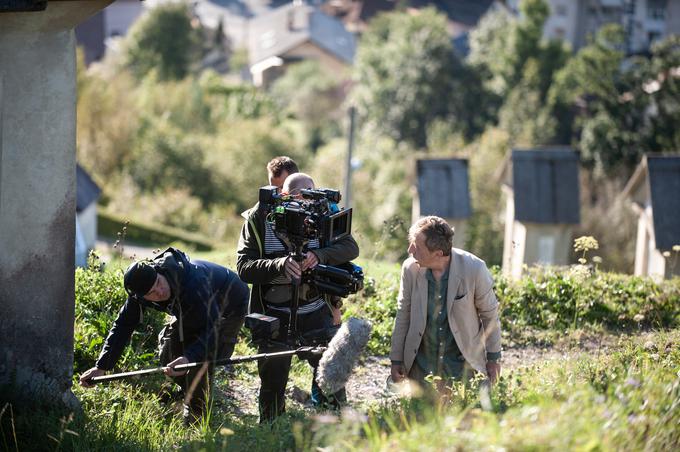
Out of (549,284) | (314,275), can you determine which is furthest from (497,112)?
(314,275)

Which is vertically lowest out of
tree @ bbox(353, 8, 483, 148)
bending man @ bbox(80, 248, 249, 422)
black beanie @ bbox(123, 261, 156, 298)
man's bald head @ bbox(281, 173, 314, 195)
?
bending man @ bbox(80, 248, 249, 422)

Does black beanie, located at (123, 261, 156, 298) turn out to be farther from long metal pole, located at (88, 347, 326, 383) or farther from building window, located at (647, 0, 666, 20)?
building window, located at (647, 0, 666, 20)

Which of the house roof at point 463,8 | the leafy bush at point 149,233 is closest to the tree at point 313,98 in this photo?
the house roof at point 463,8

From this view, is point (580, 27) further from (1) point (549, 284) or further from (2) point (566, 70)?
(1) point (549, 284)

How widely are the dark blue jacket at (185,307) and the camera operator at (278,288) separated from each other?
0.28m

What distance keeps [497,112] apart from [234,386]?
4482cm

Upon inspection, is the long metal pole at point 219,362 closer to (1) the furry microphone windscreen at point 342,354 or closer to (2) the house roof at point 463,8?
(1) the furry microphone windscreen at point 342,354

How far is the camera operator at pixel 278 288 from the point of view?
5.62 metres

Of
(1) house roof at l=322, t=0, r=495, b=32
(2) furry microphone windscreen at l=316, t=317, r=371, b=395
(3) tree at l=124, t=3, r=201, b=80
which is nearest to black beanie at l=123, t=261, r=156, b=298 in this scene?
(2) furry microphone windscreen at l=316, t=317, r=371, b=395

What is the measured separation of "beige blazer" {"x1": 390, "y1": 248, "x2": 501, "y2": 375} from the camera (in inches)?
207

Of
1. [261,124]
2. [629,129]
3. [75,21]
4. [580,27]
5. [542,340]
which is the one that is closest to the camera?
[75,21]

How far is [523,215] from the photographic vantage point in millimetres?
20250

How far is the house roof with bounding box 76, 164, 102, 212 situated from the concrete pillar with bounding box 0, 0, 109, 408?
22458 mm

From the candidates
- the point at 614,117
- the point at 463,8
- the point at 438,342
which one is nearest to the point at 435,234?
the point at 438,342
